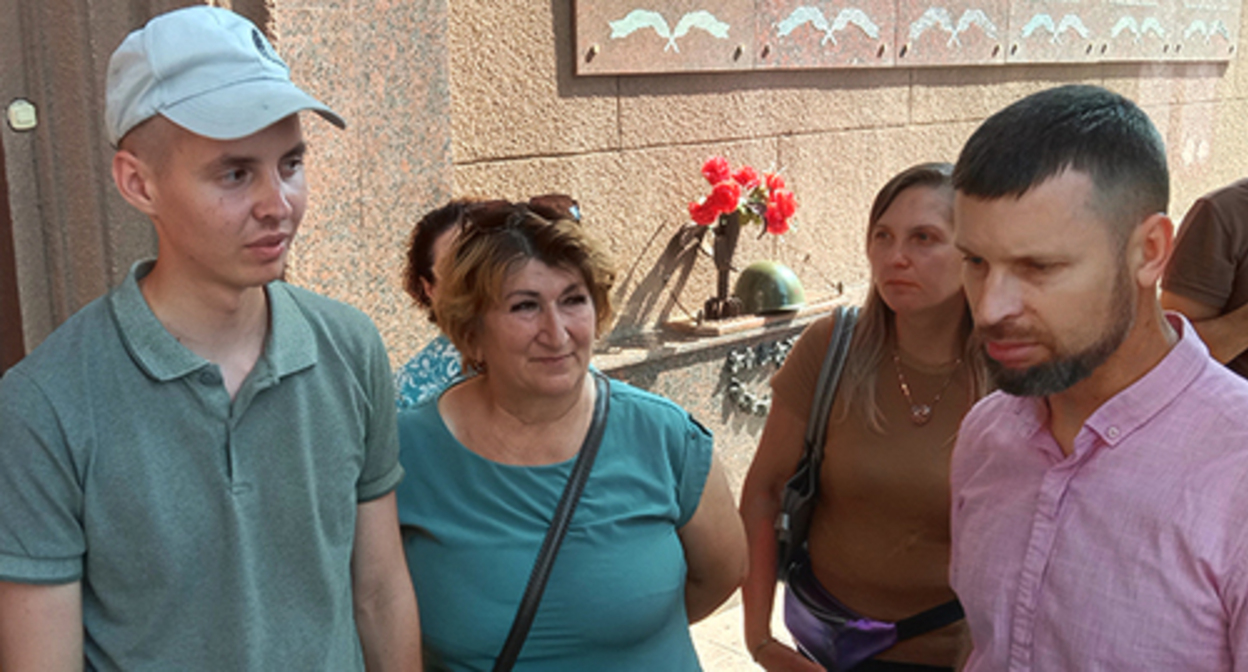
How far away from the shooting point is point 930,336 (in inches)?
99.7

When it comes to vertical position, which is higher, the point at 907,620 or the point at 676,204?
the point at 676,204

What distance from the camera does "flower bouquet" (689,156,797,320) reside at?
5.64 meters

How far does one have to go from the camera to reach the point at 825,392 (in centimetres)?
255

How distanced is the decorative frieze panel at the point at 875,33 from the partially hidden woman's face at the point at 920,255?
9.70 ft

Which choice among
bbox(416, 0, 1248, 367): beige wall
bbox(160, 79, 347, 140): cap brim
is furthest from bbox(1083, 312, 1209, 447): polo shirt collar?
bbox(416, 0, 1248, 367): beige wall

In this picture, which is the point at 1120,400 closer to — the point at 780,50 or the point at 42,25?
the point at 42,25

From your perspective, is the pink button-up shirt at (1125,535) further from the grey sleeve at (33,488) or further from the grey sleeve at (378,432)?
the grey sleeve at (33,488)

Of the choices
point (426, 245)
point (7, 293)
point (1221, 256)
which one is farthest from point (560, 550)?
point (7, 293)

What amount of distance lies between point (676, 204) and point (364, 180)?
227cm

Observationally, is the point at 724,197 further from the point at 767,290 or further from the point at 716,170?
the point at 767,290

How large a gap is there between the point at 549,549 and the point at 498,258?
566 millimetres

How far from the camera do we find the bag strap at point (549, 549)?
2029 millimetres

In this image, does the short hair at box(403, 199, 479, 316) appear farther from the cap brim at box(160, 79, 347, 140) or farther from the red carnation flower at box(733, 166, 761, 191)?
the red carnation flower at box(733, 166, 761, 191)

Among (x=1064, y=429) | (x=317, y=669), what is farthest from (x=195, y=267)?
(x=1064, y=429)
